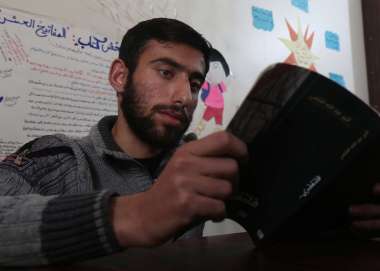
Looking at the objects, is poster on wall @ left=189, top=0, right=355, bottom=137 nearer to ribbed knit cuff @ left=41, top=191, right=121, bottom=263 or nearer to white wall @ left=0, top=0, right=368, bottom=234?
white wall @ left=0, top=0, right=368, bottom=234

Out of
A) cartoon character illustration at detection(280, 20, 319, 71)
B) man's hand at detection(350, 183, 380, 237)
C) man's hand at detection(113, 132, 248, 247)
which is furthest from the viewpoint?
cartoon character illustration at detection(280, 20, 319, 71)

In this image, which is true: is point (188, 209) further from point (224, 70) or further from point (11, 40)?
point (224, 70)

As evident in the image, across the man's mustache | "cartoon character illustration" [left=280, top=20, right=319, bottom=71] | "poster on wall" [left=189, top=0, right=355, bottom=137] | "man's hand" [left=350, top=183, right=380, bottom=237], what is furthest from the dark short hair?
"cartoon character illustration" [left=280, top=20, right=319, bottom=71]

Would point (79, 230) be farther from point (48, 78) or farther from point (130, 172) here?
point (48, 78)

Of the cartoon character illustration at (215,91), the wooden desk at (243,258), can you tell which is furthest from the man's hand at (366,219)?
the cartoon character illustration at (215,91)

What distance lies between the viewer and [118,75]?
3.10ft

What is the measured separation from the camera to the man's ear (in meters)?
0.93

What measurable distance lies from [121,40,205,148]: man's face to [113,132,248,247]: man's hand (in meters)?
0.52

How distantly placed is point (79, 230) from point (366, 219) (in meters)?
0.34

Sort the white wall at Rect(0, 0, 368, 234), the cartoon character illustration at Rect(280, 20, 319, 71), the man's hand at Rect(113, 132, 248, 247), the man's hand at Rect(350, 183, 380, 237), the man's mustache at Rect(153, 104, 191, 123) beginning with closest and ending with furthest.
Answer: the man's hand at Rect(113, 132, 248, 247), the man's hand at Rect(350, 183, 380, 237), the man's mustache at Rect(153, 104, 191, 123), the white wall at Rect(0, 0, 368, 234), the cartoon character illustration at Rect(280, 20, 319, 71)

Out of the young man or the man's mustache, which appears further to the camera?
the man's mustache

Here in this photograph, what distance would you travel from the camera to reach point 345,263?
334 millimetres

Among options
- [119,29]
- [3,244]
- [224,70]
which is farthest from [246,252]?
[224,70]

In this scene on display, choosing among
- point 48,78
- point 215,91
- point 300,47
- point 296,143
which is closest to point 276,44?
point 300,47
